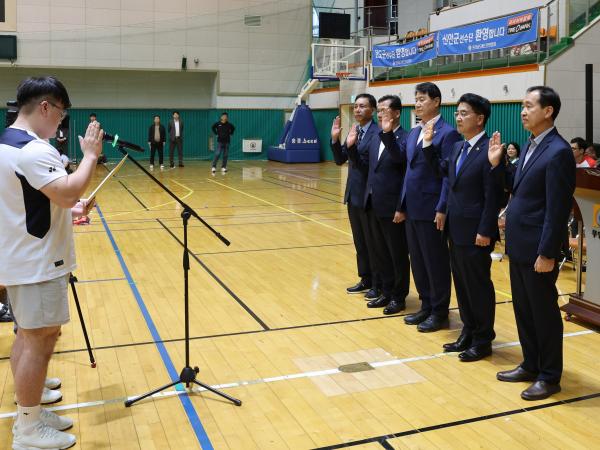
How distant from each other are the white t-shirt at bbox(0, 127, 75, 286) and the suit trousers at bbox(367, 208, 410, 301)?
3.31 metres

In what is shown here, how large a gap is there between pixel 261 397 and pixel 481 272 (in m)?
1.79

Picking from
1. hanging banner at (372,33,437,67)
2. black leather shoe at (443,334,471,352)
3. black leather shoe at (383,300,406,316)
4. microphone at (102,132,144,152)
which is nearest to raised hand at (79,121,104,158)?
microphone at (102,132,144,152)

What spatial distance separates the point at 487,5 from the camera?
697 inches

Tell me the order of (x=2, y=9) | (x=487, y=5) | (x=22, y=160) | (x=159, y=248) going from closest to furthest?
(x=22, y=160)
(x=159, y=248)
(x=487, y=5)
(x=2, y=9)

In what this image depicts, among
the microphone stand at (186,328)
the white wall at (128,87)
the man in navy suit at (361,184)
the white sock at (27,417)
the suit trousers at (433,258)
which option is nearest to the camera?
the white sock at (27,417)

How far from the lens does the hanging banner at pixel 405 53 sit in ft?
54.9

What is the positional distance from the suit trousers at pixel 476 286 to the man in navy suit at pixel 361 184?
1.55 metres

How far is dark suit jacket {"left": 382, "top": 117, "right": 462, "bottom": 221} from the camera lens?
512 cm

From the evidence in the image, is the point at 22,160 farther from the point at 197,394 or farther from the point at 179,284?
the point at 179,284

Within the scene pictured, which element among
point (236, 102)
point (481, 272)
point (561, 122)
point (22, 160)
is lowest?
point (481, 272)

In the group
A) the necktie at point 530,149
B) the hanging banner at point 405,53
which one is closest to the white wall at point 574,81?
the hanging banner at point 405,53

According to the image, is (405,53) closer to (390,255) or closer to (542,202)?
(390,255)

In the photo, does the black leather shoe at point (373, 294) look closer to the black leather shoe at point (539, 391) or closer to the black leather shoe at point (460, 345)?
the black leather shoe at point (460, 345)

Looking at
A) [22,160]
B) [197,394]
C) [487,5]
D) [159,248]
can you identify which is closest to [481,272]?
[197,394]
